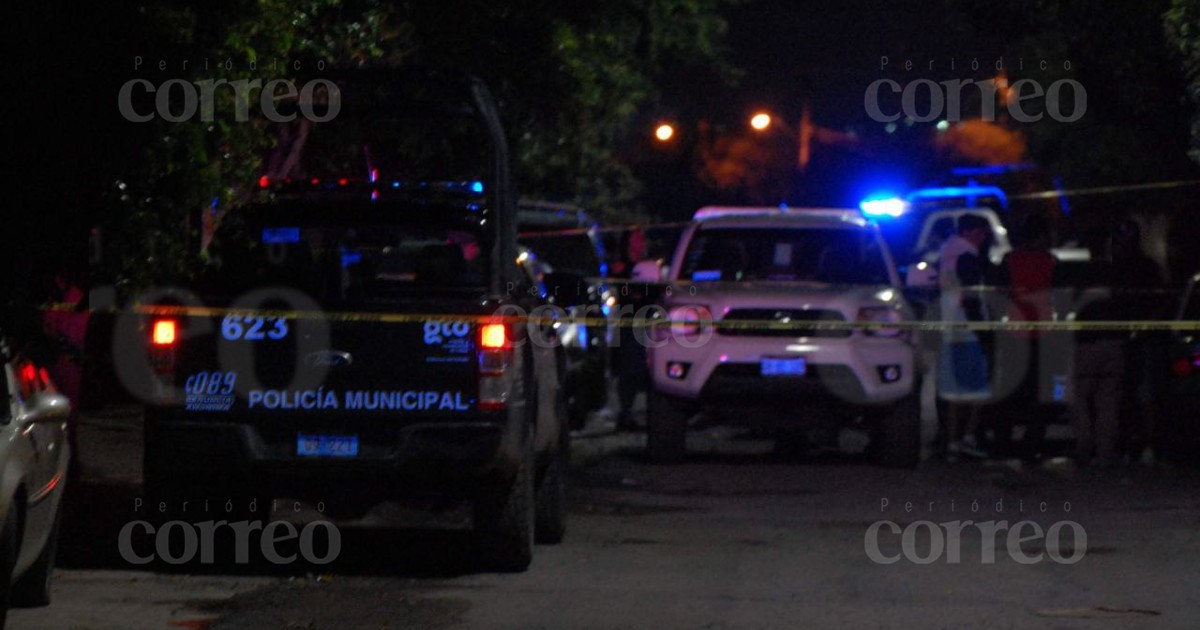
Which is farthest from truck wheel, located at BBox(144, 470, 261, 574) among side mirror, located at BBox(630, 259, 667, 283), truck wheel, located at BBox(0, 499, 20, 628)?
side mirror, located at BBox(630, 259, 667, 283)

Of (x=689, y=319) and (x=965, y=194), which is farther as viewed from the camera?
(x=965, y=194)

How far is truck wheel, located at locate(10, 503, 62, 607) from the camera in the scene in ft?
28.2

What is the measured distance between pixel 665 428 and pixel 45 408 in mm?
7232

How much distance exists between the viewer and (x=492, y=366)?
9.44 meters

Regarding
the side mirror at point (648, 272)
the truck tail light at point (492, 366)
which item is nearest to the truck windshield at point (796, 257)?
the side mirror at point (648, 272)

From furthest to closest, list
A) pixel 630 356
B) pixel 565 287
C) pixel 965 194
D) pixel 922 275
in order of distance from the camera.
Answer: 1. pixel 965 194
2. pixel 922 275
3. pixel 630 356
4. pixel 565 287

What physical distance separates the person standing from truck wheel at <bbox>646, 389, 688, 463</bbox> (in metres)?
2.29

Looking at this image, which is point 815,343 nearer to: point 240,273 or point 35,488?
point 240,273

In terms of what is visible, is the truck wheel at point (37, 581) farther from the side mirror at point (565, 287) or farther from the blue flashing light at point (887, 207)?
the blue flashing light at point (887, 207)

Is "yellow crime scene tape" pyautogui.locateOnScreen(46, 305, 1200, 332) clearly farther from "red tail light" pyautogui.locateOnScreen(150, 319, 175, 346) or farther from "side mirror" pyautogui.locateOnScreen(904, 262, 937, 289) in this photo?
"side mirror" pyautogui.locateOnScreen(904, 262, 937, 289)

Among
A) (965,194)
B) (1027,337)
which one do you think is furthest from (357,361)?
(965,194)

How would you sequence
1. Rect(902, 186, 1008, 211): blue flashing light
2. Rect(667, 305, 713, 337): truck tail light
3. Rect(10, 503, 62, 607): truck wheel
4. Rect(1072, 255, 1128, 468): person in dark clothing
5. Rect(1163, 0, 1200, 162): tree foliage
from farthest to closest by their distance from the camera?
Rect(902, 186, 1008, 211): blue flashing light → Rect(1072, 255, 1128, 468): person in dark clothing → Rect(667, 305, 713, 337): truck tail light → Rect(1163, 0, 1200, 162): tree foliage → Rect(10, 503, 62, 607): truck wheel

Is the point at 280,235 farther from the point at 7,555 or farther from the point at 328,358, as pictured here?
the point at 7,555

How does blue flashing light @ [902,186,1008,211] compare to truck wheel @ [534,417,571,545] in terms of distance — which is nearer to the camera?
truck wheel @ [534,417,571,545]
